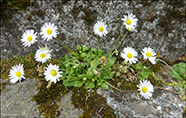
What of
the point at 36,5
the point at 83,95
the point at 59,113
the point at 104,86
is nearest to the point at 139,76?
the point at 104,86

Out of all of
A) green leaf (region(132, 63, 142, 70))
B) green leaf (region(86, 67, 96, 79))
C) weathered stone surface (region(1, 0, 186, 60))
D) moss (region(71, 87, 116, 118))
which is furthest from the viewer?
green leaf (region(132, 63, 142, 70))

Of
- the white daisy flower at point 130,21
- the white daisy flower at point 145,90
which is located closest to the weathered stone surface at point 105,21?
the white daisy flower at point 130,21

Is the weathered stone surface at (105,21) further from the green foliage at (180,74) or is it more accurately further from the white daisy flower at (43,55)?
the white daisy flower at (43,55)

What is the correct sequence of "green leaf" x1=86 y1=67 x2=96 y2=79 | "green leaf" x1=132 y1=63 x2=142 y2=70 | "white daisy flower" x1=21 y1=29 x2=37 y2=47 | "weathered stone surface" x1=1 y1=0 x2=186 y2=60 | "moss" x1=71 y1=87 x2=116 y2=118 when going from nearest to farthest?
"moss" x1=71 y1=87 x2=116 y2=118, "white daisy flower" x1=21 y1=29 x2=37 y2=47, "green leaf" x1=86 y1=67 x2=96 y2=79, "weathered stone surface" x1=1 y1=0 x2=186 y2=60, "green leaf" x1=132 y1=63 x2=142 y2=70

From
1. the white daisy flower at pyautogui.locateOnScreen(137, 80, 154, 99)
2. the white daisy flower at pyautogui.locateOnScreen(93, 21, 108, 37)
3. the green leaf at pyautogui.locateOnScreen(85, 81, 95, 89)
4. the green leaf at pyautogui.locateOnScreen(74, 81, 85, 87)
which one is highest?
the white daisy flower at pyautogui.locateOnScreen(93, 21, 108, 37)

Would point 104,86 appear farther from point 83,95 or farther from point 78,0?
point 78,0

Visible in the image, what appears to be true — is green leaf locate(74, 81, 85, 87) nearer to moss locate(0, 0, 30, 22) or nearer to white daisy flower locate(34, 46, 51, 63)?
white daisy flower locate(34, 46, 51, 63)

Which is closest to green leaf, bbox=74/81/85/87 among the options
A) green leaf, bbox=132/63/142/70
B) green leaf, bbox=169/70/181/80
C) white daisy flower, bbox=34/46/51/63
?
white daisy flower, bbox=34/46/51/63

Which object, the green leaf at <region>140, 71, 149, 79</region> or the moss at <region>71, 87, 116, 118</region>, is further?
the green leaf at <region>140, 71, 149, 79</region>

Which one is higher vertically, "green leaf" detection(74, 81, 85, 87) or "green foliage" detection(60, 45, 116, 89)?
"green foliage" detection(60, 45, 116, 89)
